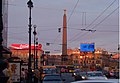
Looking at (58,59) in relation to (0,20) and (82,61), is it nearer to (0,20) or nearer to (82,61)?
(82,61)

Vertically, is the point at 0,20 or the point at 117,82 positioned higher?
the point at 0,20

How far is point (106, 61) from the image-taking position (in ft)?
489

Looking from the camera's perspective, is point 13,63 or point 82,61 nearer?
point 13,63

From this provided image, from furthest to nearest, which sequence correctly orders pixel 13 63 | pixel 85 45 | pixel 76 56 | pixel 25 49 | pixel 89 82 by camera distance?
pixel 76 56
pixel 25 49
pixel 85 45
pixel 13 63
pixel 89 82

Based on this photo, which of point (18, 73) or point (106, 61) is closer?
point (18, 73)

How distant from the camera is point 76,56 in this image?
14800 centimetres

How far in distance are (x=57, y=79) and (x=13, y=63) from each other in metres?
3.51

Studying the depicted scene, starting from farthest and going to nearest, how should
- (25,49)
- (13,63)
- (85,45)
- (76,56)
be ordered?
(76,56) < (25,49) < (85,45) < (13,63)

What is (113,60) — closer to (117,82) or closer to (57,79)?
(57,79)

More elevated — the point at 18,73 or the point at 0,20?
the point at 0,20

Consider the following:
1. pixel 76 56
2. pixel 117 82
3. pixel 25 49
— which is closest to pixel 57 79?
pixel 117 82

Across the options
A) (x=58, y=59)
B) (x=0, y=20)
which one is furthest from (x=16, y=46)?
(x=0, y=20)

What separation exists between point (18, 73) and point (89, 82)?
21.4m

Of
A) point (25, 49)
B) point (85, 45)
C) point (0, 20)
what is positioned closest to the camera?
point (0, 20)
